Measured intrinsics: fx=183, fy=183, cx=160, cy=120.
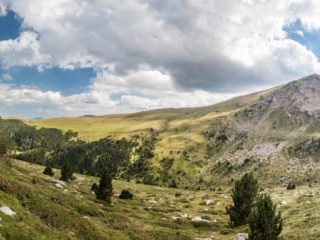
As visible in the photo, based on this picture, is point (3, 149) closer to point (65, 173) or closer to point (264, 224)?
point (65, 173)

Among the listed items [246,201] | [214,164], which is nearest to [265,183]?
[214,164]

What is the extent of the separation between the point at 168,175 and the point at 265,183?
68.3 m

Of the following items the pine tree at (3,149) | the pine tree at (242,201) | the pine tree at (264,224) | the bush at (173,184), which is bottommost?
the bush at (173,184)

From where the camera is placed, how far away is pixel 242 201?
3347cm

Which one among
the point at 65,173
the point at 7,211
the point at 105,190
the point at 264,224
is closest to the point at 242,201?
the point at 264,224

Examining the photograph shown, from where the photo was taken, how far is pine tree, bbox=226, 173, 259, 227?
32.5 m

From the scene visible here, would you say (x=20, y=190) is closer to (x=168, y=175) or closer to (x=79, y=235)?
(x=79, y=235)

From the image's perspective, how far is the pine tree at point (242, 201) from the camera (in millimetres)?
32531

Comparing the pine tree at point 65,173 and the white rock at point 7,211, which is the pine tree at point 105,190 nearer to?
the pine tree at point 65,173

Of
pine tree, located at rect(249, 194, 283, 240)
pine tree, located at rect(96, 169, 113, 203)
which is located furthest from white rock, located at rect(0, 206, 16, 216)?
pine tree, located at rect(96, 169, 113, 203)

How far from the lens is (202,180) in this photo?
134 metres

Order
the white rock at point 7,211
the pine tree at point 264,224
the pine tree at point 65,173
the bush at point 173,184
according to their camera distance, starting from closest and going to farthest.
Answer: the white rock at point 7,211, the pine tree at point 264,224, the pine tree at point 65,173, the bush at point 173,184

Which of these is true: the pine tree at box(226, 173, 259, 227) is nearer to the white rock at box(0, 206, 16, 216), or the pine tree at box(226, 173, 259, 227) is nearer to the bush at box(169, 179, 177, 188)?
the white rock at box(0, 206, 16, 216)

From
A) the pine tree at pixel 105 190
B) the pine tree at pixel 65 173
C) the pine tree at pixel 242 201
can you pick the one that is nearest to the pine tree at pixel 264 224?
the pine tree at pixel 242 201
